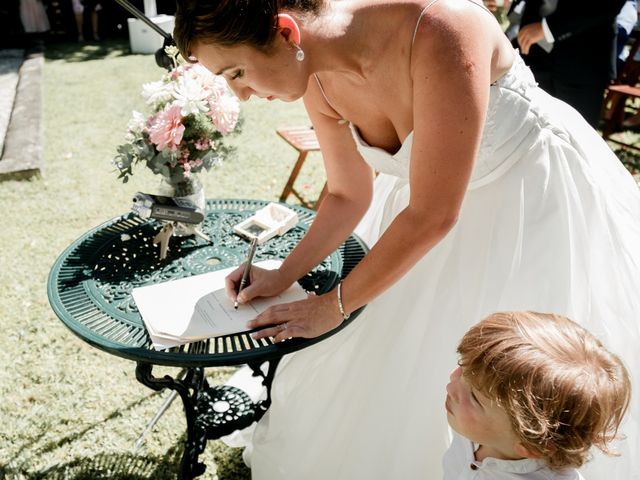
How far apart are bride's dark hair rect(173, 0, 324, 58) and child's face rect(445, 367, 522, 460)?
3.03 feet

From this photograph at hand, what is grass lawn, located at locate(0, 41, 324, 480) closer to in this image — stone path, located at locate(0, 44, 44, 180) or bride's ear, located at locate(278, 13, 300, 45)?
stone path, located at locate(0, 44, 44, 180)

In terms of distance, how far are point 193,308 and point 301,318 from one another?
1.06 ft

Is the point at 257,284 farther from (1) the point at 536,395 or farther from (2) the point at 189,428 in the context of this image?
(1) the point at 536,395

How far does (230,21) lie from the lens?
3.83 ft

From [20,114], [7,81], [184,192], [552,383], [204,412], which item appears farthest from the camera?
[7,81]

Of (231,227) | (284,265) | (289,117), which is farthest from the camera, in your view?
(289,117)

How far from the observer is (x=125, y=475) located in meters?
2.25

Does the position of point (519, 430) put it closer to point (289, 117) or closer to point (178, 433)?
point (178, 433)

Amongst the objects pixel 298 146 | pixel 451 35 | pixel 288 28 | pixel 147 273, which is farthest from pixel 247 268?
pixel 298 146

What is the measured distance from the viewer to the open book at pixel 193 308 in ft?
4.80

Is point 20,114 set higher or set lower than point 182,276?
lower

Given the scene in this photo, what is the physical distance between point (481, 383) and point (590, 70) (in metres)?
3.54

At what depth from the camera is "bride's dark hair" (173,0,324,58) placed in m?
1.16

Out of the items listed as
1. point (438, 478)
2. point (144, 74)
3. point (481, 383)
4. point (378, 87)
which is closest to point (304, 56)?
point (378, 87)
